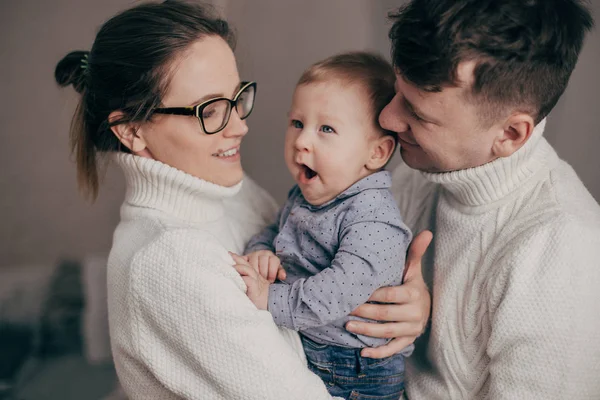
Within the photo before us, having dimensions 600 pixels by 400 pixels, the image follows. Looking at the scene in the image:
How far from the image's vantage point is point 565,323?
150 cm

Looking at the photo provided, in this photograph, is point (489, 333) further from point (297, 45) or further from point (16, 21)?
point (16, 21)

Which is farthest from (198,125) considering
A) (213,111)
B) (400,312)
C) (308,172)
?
(400,312)

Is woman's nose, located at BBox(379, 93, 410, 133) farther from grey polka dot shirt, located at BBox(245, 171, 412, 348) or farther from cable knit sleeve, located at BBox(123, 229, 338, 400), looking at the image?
cable knit sleeve, located at BBox(123, 229, 338, 400)

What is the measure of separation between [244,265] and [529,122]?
86 cm

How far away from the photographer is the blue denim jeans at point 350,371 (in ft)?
5.71

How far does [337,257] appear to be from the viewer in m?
1.62

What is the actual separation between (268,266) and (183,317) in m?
0.32

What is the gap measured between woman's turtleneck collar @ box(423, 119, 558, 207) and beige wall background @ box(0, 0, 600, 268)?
897 mm

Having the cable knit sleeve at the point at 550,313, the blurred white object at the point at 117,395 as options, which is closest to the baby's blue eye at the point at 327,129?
the cable knit sleeve at the point at 550,313

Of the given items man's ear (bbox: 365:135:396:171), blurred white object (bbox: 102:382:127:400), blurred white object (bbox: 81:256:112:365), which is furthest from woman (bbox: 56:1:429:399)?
blurred white object (bbox: 81:256:112:365)

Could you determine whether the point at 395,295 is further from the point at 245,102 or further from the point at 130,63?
the point at 130,63

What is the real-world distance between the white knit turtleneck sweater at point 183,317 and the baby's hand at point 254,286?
3cm

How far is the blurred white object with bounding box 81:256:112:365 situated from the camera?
2.96m

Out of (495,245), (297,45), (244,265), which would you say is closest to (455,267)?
(495,245)
